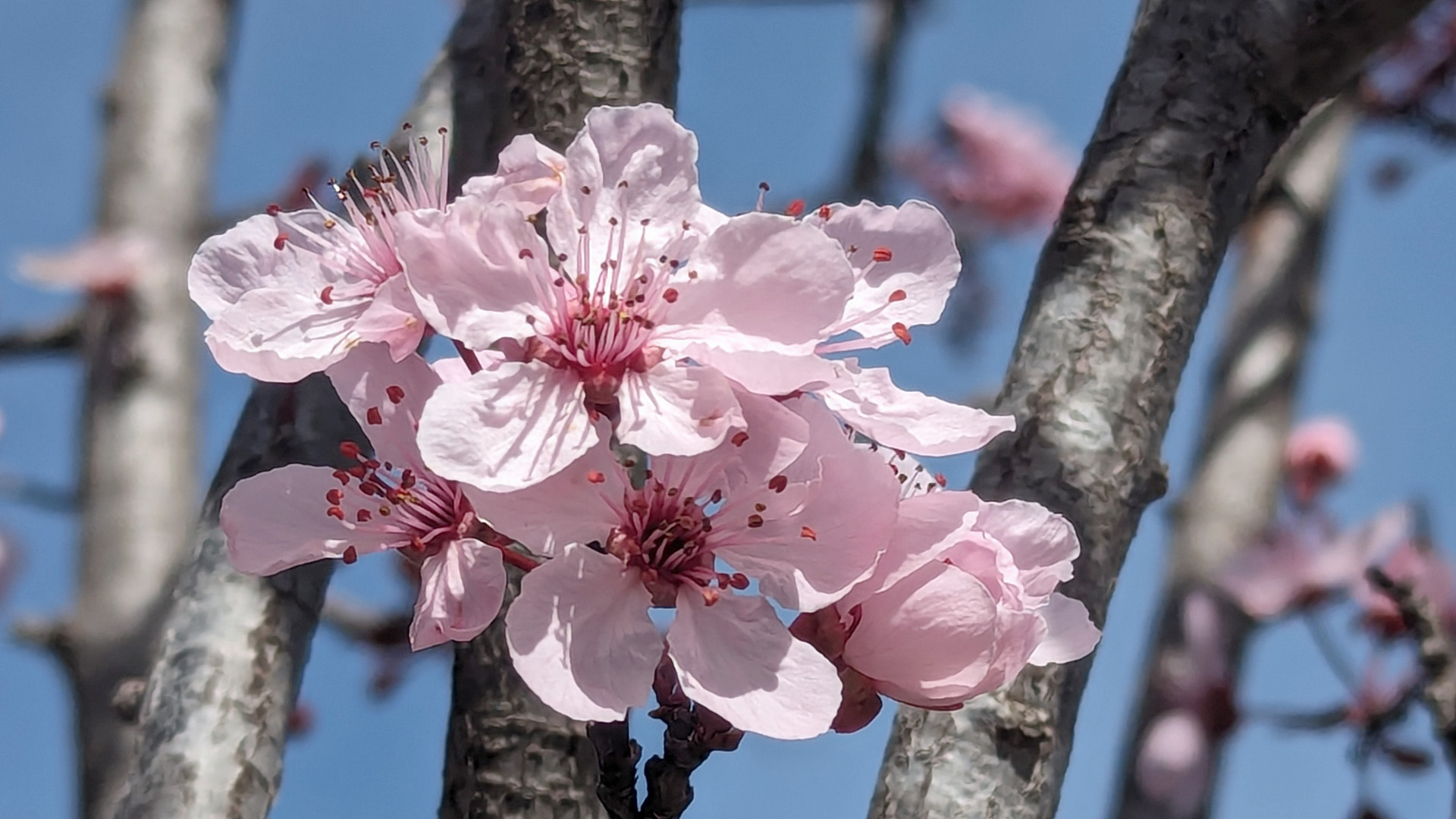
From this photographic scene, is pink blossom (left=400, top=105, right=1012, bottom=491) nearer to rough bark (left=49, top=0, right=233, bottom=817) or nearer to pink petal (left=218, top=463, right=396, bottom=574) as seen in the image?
pink petal (left=218, top=463, right=396, bottom=574)

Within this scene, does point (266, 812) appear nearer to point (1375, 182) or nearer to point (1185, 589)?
point (1185, 589)

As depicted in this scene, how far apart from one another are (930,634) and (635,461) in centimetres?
23

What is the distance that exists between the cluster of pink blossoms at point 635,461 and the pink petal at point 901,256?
46mm

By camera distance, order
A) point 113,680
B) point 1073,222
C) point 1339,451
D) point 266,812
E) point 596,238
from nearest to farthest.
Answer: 1. point 596,238
2. point 266,812
3. point 1073,222
4. point 113,680
5. point 1339,451

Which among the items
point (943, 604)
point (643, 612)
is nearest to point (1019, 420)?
point (943, 604)

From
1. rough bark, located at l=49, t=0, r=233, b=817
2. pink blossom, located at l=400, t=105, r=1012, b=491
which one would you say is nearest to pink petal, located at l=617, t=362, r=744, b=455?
pink blossom, located at l=400, t=105, r=1012, b=491

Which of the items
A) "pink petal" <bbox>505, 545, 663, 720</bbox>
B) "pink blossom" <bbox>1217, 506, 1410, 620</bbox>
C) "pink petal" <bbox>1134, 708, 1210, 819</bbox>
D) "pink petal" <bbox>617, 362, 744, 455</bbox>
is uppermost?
"pink blossom" <bbox>1217, 506, 1410, 620</bbox>

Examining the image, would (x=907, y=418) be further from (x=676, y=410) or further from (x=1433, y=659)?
(x=1433, y=659)

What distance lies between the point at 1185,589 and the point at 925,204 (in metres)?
2.26

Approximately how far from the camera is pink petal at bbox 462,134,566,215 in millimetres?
887

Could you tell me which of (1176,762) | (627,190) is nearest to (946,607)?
(627,190)

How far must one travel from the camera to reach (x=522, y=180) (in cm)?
90

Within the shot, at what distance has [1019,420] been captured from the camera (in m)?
1.22

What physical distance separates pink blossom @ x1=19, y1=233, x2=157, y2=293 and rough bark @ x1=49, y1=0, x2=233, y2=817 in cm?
2
